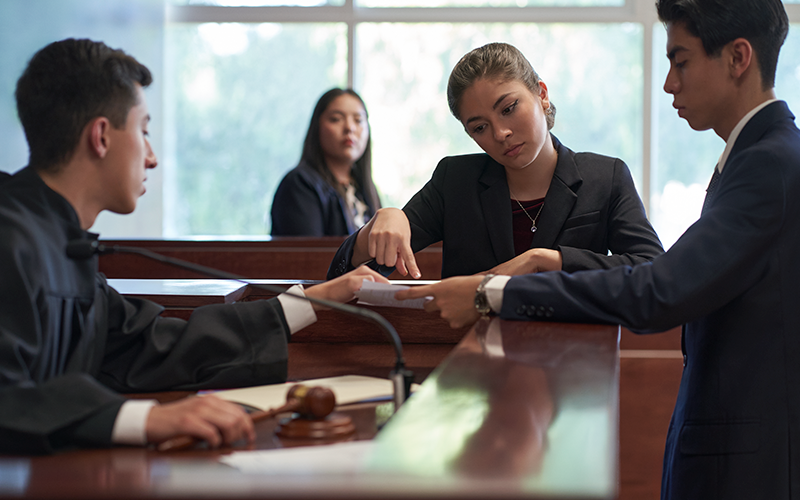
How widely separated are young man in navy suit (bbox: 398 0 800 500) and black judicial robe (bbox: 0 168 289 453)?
0.36m

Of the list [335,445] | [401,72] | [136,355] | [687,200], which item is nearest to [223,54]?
[401,72]

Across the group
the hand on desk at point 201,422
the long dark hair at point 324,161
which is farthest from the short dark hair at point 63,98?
the long dark hair at point 324,161

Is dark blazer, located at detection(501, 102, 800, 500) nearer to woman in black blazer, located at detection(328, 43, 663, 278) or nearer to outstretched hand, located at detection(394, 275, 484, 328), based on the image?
outstretched hand, located at detection(394, 275, 484, 328)

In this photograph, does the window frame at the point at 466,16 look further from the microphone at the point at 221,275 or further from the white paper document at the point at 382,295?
the microphone at the point at 221,275

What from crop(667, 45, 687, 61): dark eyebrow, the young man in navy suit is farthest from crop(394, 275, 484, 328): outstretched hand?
crop(667, 45, 687, 61): dark eyebrow

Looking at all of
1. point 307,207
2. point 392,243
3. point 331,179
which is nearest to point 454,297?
point 392,243

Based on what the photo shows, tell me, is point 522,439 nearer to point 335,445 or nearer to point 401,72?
point 335,445

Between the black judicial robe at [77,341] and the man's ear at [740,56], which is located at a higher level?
the man's ear at [740,56]

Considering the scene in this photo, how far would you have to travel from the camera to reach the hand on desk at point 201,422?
0.98m

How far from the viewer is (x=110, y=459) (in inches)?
35.9

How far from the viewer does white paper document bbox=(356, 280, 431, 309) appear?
1625 mm

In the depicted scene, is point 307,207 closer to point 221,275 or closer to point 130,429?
point 221,275

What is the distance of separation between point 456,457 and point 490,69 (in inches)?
60.4

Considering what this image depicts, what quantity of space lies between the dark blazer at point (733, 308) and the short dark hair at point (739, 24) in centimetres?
13
